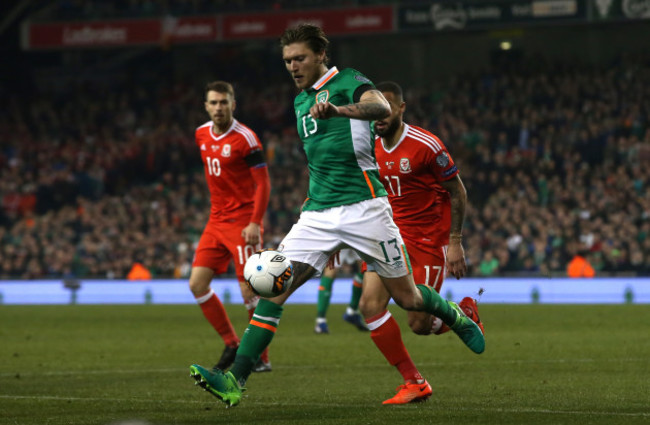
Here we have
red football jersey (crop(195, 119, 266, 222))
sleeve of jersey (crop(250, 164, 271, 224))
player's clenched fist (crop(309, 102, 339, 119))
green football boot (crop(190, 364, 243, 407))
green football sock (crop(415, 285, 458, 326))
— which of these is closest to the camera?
player's clenched fist (crop(309, 102, 339, 119))

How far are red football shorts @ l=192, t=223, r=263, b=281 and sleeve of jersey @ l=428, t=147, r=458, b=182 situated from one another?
2.26 metres

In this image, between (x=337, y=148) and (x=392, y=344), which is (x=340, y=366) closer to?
(x=392, y=344)

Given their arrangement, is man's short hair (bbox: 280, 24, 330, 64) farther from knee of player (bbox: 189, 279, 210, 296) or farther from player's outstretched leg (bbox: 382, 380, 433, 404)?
knee of player (bbox: 189, 279, 210, 296)

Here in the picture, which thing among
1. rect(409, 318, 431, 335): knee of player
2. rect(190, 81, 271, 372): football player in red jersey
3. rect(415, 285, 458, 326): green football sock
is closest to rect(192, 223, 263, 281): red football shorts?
rect(190, 81, 271, 372): football player in red jersey

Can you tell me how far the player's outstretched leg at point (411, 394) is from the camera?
7.52 metres

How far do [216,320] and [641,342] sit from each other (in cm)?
562

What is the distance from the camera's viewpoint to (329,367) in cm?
1052

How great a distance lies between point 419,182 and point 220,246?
2359 mm

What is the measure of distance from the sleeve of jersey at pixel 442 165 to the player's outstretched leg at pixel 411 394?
166 centimetres

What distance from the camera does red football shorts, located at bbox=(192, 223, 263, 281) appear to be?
10031 mm

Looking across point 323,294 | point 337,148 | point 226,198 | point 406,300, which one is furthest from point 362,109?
point 323,294

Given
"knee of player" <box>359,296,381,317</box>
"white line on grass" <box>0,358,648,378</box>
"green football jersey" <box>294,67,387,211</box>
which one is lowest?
"white line on grass" <box>0,358,648,378</box>

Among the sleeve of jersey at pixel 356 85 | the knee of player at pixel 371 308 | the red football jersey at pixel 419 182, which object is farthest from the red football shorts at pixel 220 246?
the sleeve of jersey at pixel 356 85

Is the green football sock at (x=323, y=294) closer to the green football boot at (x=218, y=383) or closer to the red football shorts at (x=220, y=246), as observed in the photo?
the red football shorts at (x=220, y=246)
